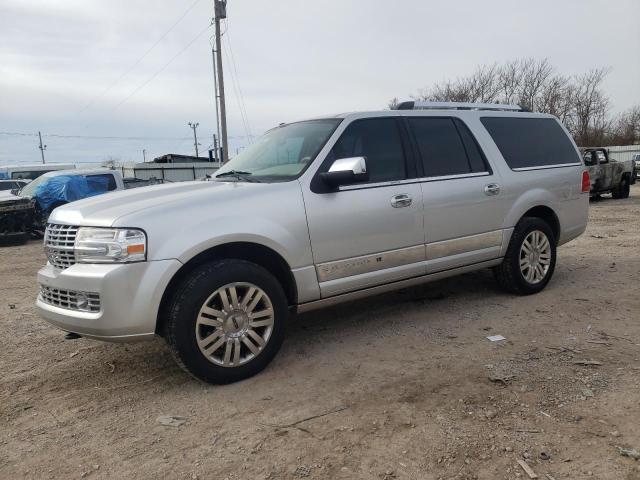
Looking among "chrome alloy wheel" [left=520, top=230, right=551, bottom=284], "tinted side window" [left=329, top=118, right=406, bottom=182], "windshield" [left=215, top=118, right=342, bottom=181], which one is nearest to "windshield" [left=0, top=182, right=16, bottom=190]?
"windshield" [left=215, top=118, right=342, bottom=181]

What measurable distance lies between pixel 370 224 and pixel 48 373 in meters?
2.70

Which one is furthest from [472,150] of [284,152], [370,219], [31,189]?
[31,189]

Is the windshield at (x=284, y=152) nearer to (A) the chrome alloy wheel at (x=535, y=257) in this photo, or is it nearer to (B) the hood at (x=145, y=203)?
(B) the hood at (x=145, y=203)

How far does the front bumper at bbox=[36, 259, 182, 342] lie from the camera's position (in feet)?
9.94

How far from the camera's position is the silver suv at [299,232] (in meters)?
3.14

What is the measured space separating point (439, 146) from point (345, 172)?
1382mm

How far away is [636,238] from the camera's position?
8703mm

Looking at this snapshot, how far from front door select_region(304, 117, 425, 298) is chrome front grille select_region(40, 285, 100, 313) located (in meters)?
1.51

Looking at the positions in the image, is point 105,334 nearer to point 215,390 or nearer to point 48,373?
point 215,390

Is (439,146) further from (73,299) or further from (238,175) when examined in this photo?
(73,299)

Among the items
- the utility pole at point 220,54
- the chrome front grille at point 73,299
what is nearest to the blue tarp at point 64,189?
the utility pole at point 220,54

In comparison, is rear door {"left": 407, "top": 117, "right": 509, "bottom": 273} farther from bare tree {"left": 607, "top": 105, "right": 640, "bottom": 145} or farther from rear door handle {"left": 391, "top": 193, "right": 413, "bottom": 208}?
bare tree {"left": 607, "top": 105, "right": 640, "bottom": 145}

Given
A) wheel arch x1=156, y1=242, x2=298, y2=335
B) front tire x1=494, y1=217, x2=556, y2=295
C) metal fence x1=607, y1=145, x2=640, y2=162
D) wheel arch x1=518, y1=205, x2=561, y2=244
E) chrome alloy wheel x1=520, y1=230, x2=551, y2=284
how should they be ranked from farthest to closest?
1. metal fence x1=607, y1=145, x2=640, y2=162
2. wheel arch x1=518, y1=205, x2=561, y2=244
3. chrome alloy wheel x1=520, y1=230, x2=551, y2=284
4. front tire x1=494, y1=217, x2=556, y2=295
5. wheel arch x1=156, y1=242, x2=298, y2=335

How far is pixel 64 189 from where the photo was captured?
41.0 ft
